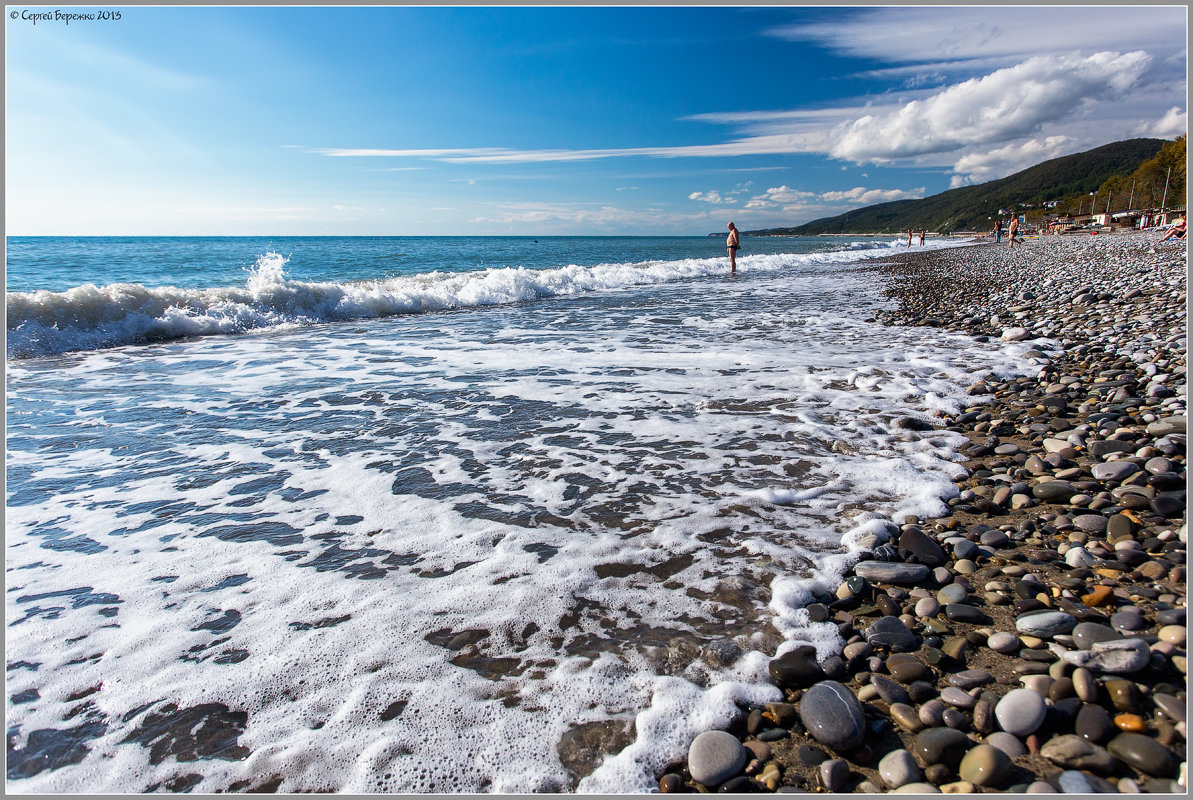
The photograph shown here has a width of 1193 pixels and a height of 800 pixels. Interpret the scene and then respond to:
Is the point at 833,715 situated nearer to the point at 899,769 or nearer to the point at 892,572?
the point at 899,769

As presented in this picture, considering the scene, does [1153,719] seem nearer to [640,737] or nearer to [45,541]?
[640,737]

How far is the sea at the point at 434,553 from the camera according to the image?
1.94 meters

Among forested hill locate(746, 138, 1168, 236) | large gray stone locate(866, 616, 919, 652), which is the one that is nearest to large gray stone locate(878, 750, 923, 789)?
large gray stone locate(866, 616, 919, 652)

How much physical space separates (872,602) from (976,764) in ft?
Result: 3.01

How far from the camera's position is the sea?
76.5 inches

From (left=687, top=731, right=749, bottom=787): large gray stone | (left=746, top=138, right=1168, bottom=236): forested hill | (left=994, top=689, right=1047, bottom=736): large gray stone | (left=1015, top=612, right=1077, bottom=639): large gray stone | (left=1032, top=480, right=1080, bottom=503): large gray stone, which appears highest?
(left=746, top=138, right=1168, bottom=236): forested hill

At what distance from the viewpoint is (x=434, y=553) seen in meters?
3.11

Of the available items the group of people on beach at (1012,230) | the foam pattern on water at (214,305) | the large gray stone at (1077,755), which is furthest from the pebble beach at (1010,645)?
the group of people on beach at (1012,230)

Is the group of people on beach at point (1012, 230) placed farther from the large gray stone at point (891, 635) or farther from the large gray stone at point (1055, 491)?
the large gray stone at point (891, 635)

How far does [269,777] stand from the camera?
1.83m

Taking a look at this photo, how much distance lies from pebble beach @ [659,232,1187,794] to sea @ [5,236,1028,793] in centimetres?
17

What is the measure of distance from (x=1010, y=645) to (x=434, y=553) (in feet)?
8.95

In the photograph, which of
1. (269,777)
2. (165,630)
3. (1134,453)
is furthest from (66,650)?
(1134,453)

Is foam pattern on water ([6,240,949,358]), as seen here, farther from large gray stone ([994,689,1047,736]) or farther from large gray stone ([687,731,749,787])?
large gray stone ([994,689,1047,736])
